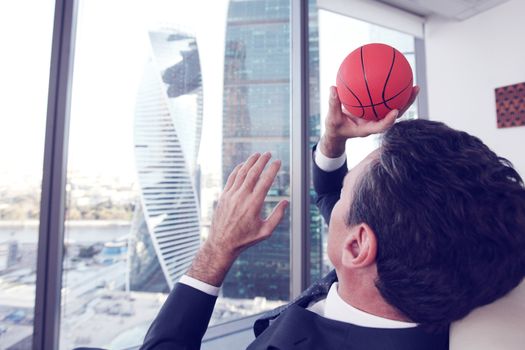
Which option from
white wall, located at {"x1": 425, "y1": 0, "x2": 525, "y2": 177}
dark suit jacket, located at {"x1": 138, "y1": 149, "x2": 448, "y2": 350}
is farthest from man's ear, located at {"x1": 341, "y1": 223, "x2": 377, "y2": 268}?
white wall, located at {"x1": 425, "y1": 0, "x2": 525, "y2": 177}

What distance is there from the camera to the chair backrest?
21.3 inches

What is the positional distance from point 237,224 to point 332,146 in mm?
484

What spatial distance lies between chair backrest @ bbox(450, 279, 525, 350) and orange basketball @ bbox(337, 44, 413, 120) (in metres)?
0.58

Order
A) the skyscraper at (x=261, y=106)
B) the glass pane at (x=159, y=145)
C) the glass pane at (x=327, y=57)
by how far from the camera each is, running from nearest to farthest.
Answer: the glass pane at (x=159, y=145), the skyscraper at (x=261, y=106), the glass pane at (x=327, y=57)

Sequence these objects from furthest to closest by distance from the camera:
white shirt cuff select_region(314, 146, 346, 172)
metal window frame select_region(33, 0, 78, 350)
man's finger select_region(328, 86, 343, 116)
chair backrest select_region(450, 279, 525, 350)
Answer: metal window frame select_region(33, 0, 78, 350)
white shirt cuff select_region(314, 146, 346, 172)
man's finger select_region(328, 86, 343, 116)
chair backrest select_region(450, 279, 525, 350)

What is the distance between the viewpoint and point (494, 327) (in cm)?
56

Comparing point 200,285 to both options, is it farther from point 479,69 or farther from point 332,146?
point 479,69

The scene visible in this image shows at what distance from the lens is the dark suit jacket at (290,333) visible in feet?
1.99

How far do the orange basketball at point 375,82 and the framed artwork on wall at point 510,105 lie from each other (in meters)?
1.83

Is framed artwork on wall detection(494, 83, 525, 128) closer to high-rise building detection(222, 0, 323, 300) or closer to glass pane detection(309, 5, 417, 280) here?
glass pane detection(309, 5, 417, 280)

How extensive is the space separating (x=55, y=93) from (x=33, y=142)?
0.75ft

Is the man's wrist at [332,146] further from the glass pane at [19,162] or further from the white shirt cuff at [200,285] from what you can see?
the glass pane at [19,162]

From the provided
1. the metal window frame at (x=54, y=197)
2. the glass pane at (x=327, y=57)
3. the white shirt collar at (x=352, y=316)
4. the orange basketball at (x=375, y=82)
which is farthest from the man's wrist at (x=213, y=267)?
the glass pane at (x=327, y=57)

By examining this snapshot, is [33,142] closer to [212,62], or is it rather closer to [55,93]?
[55,93]
